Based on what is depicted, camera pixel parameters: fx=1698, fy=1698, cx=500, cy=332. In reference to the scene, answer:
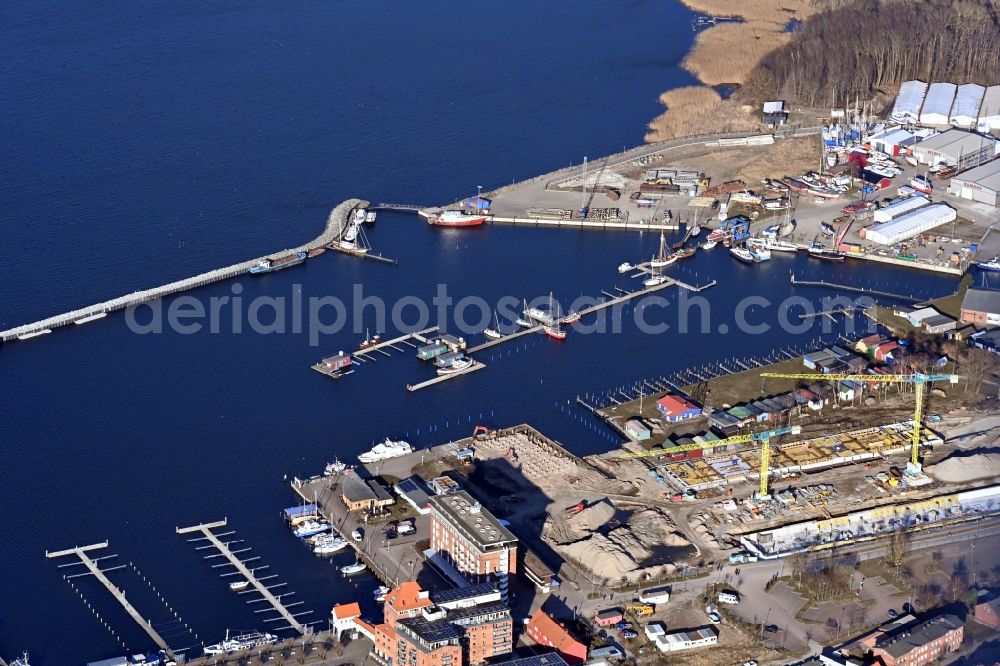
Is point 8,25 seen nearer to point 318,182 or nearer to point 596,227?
point 318,182

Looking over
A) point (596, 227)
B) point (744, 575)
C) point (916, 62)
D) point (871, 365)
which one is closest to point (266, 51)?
point (596, 227)

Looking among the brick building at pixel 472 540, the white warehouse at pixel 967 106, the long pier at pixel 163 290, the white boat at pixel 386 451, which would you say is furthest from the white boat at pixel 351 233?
the white warehouse at pixel 967 106

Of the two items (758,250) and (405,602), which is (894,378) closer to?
(758,250)

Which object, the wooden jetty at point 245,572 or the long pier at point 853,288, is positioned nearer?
the wooden jetty at point 245,572

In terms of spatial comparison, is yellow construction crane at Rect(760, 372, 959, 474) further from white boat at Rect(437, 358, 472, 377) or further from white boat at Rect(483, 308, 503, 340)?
A: white boat at Rect(437, 358, 472, 377)

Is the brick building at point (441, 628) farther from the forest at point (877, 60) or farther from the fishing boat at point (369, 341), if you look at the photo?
the forest at point (877, 60)

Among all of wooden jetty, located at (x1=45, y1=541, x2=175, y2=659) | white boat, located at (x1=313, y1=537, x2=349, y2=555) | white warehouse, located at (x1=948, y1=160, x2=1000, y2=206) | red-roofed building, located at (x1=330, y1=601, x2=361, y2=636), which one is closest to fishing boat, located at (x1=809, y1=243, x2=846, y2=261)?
white warehouse, located at (x1=948, y1=160, x2=1000, y2=206)

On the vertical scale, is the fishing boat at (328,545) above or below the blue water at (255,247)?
below
